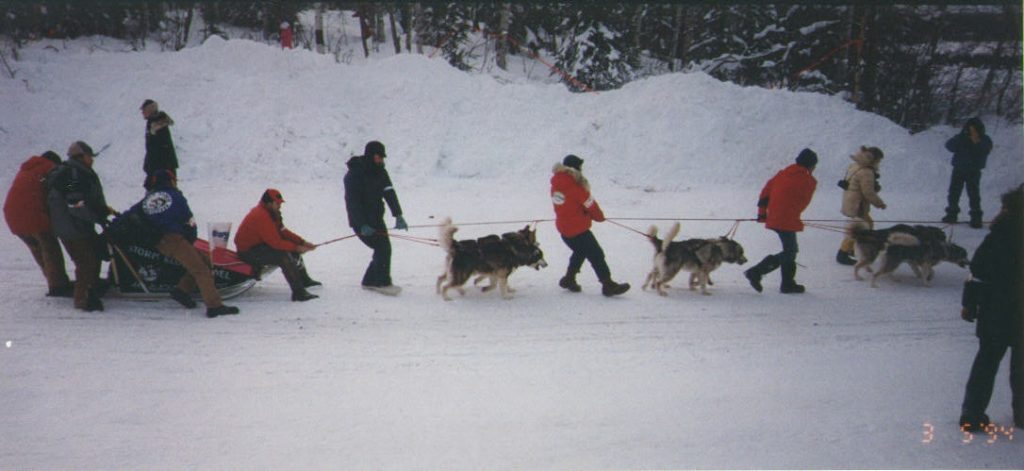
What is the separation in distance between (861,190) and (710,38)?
13441 mm

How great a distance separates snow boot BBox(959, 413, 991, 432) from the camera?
465 cm

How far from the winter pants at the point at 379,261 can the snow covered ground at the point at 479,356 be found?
Result: 10.8 inches

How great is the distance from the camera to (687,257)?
7578 millimetres

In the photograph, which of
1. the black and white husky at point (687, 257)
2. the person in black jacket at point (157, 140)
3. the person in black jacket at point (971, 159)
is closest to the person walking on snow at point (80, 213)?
the person in black jacket at point (157, 140)

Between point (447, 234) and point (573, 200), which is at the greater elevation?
point (573, 200)

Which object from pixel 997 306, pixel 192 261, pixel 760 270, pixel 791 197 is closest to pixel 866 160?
pixel 791 197

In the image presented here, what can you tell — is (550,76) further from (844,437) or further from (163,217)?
(844,437)

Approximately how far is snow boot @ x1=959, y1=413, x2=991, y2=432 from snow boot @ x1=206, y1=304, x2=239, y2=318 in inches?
249

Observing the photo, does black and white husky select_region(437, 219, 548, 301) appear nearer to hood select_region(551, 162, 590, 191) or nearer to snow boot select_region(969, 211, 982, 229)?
hood select_region(551, 162, 590, 191)

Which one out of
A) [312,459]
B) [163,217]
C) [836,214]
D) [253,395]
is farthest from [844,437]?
[836,214]

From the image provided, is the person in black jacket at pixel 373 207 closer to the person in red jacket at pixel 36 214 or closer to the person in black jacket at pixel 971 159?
the person in red jacket at pixel 36 214

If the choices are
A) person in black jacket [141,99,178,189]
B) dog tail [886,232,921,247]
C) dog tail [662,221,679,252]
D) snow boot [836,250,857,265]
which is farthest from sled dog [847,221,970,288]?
person in black jacket [141,99,178,189]

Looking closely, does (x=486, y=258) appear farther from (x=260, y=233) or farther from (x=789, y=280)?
(x=789, y=280)

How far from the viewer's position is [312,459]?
13.5 ft
